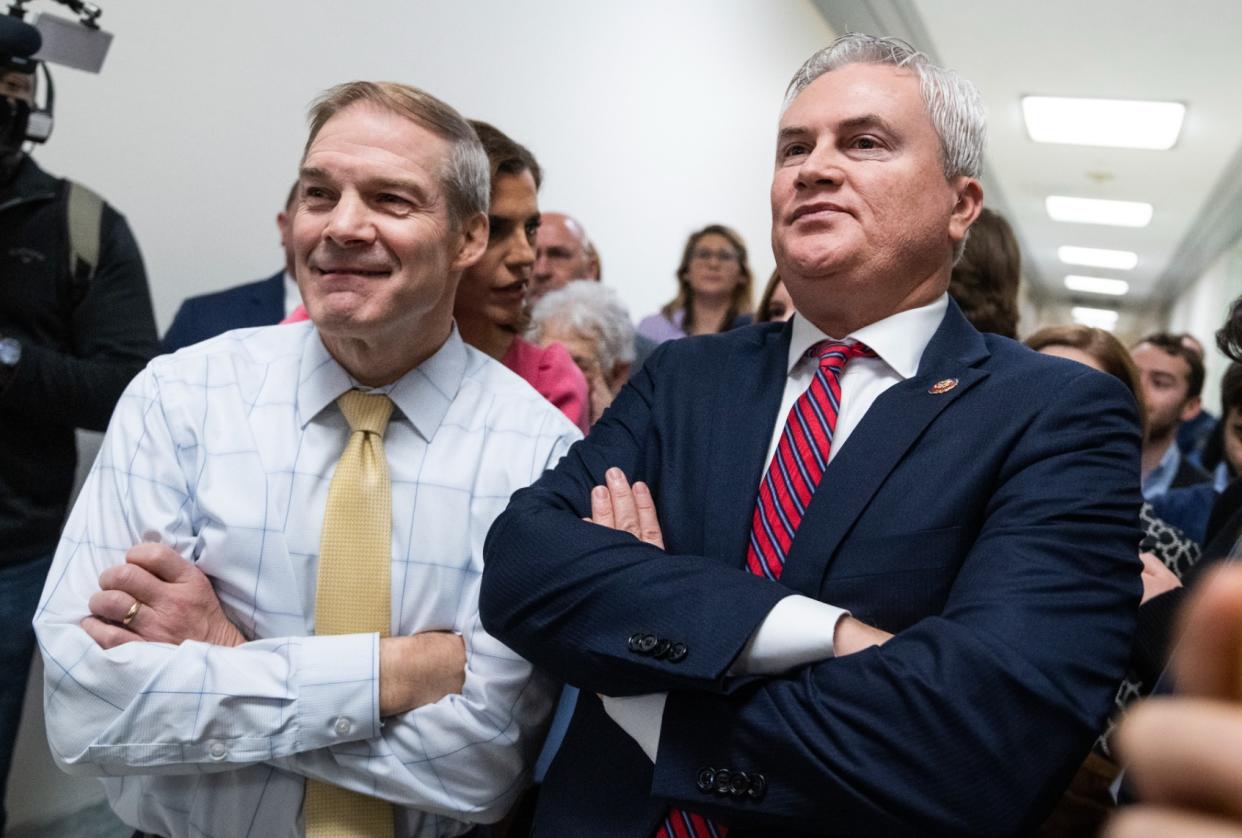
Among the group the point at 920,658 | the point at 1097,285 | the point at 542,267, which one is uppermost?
the point at 1097,285


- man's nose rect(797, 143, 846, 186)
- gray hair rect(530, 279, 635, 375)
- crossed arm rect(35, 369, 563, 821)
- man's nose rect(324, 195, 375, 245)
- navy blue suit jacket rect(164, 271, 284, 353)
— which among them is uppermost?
man's nose rect(797, 143, 846, 186)

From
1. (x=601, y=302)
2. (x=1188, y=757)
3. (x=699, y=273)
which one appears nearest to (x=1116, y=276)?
(x=699, y=273)

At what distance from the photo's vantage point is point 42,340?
2.09m

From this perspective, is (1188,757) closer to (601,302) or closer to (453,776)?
(453,776)

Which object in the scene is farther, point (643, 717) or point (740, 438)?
point (740, 438)

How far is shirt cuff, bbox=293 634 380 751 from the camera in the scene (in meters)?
1.27

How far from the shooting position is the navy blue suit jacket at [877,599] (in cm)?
100

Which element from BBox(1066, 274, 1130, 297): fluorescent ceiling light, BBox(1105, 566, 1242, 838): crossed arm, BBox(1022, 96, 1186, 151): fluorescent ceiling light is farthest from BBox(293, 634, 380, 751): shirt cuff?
BBox(1066, 274, 1130, 297): fluorescent ceiling light

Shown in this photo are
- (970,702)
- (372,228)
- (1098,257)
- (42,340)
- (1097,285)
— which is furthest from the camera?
(1097,285)

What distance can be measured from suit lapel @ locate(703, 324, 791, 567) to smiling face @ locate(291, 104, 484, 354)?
0.49m

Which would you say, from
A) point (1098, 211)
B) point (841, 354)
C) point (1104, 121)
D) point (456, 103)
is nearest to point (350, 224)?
point (841, 354)

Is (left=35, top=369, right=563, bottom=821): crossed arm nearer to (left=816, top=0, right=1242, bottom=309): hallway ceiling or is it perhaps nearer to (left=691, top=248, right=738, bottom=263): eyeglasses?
(left=691, top=248, right=738, bottom=263): eyeglasses

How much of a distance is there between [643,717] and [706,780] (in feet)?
0.36

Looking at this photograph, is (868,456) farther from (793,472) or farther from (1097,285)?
(1097,285)
